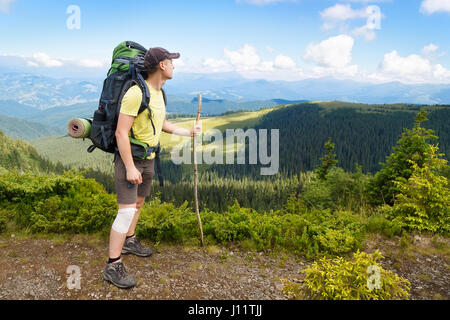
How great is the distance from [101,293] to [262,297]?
252 centimetres

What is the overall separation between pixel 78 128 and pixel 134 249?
8.69 feet

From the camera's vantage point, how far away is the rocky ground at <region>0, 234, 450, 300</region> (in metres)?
4.15

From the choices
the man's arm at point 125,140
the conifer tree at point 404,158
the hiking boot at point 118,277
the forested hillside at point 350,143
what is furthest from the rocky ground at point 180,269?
the forested hillside at point 350,143

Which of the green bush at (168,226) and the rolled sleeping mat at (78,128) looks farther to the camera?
the green bush at (168,226)

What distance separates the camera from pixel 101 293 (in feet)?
13.2

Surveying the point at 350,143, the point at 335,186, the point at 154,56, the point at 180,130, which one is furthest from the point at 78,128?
the point at 350,143

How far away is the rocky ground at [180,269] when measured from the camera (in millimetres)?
4148

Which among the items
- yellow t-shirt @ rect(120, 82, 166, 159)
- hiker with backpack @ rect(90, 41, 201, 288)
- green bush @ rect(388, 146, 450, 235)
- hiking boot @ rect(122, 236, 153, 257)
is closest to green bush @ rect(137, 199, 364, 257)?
hiking boot @ rect(122, 236, 153, 257)

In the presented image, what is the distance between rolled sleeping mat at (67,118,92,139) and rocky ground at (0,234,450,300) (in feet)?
7.86

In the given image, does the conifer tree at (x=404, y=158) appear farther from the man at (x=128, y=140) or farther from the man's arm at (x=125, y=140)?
the man's arm at (x=125, y=140)

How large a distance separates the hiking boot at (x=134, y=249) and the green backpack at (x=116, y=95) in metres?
2.17

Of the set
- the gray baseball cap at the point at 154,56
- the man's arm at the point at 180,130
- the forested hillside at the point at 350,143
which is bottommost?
the forested hillside at the point at 350,143
